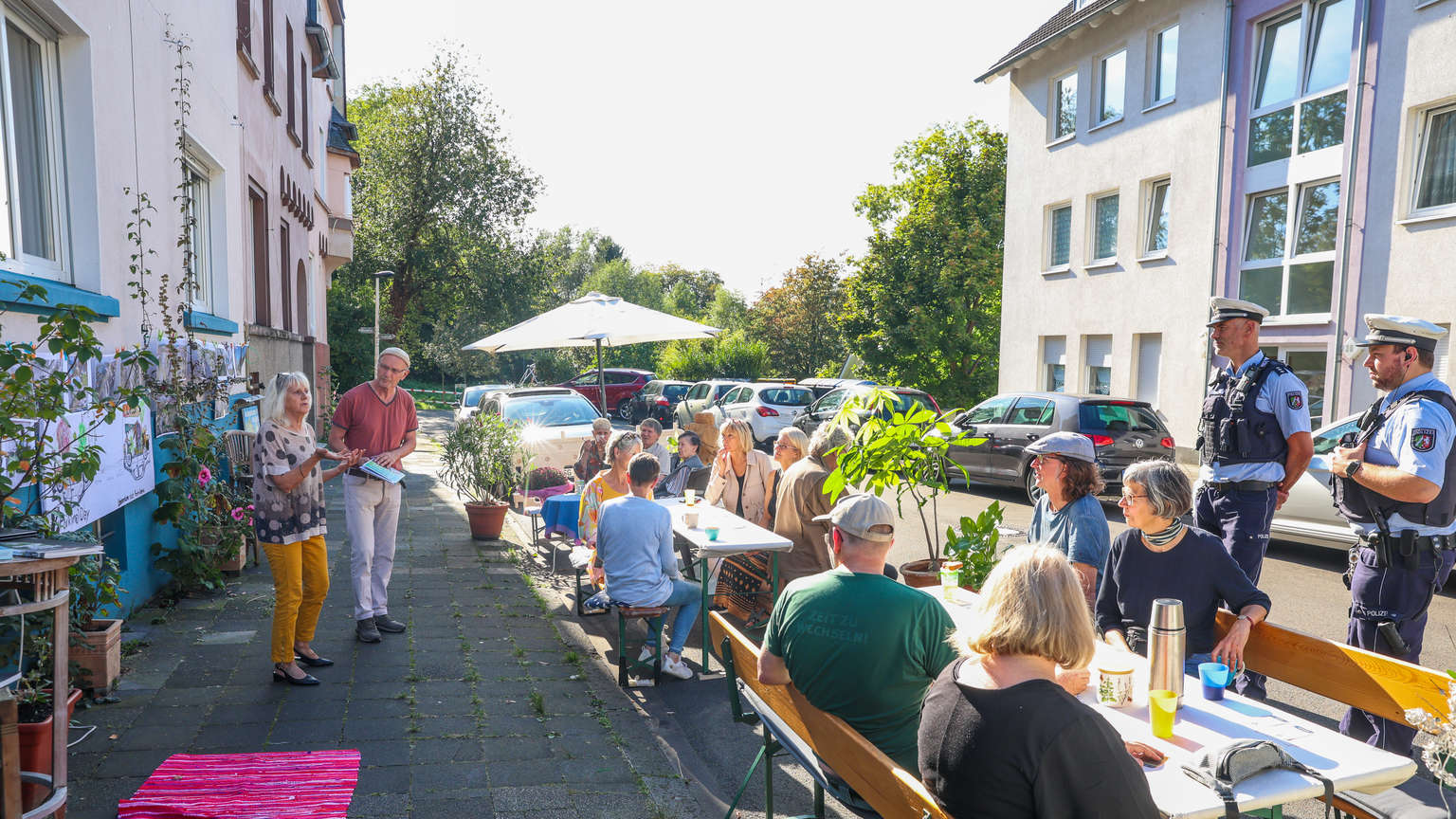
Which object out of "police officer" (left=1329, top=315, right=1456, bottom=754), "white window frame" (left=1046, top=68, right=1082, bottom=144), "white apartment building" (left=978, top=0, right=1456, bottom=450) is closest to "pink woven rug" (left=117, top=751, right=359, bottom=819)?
"police officer" (left=1329, top=315, right=1456, bottom=754)

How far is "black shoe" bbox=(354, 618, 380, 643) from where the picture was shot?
586 centimetres

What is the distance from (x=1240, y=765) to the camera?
95.2 inches

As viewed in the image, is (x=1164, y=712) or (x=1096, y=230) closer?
(x=1164, y=712)

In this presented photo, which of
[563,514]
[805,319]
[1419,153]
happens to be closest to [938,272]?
[805,319]

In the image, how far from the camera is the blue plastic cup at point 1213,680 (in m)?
3.02

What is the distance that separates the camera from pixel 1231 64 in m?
16.3

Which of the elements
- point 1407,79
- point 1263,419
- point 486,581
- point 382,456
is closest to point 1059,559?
point 1263,419

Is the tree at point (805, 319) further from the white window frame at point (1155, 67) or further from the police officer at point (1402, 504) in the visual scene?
the police officer at point (1402, 504)

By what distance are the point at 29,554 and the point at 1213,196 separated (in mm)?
18063

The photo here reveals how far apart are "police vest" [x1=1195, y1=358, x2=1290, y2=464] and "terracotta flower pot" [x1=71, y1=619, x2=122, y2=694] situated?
19.0 ft

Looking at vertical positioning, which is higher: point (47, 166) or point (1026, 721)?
point (47, 166)

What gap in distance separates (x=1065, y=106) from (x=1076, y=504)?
19241 mm

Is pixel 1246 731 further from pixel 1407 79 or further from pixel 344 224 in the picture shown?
pixel 344 224

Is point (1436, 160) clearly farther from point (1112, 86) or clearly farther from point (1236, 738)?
point (1236, 738)
